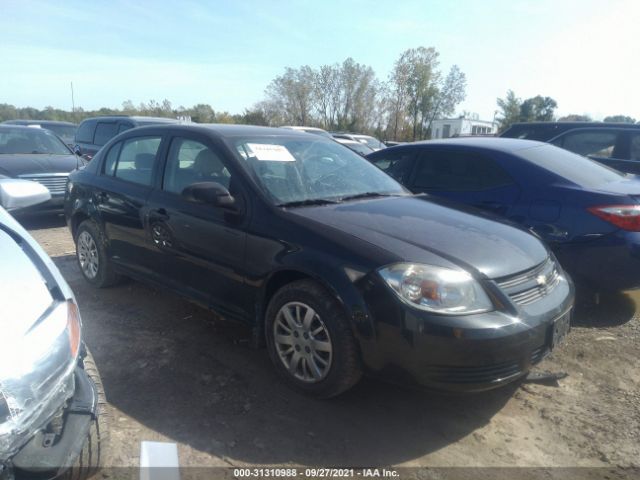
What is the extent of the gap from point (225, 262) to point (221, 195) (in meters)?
0.46

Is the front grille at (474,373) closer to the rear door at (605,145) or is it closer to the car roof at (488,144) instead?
the car roof at (488,144)

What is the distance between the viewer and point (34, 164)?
7.91 meters

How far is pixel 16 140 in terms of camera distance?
866cm

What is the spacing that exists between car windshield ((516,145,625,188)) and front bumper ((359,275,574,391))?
2178 millimetres

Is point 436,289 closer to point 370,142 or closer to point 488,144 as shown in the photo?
point 488,144

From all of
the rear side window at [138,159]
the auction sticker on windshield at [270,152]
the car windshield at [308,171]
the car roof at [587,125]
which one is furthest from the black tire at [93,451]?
the car roof at [587,125]

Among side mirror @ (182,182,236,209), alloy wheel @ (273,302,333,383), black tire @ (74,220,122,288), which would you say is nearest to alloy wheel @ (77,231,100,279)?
black tire @ (74,220,122,288)

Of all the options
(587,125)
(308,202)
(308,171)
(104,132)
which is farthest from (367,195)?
(104,132)

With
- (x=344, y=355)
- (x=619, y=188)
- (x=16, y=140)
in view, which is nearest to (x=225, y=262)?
(x=344, y=355)

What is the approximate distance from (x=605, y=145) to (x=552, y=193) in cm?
373

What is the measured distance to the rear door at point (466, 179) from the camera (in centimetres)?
441

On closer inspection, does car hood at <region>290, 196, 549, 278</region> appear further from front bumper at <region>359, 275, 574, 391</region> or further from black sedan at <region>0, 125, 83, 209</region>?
black sedan at <region>0, 125, 83, 209</region>

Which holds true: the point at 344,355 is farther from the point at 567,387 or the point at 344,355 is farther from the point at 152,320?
the point at 152,320

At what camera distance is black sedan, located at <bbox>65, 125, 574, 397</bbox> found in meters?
2.49
